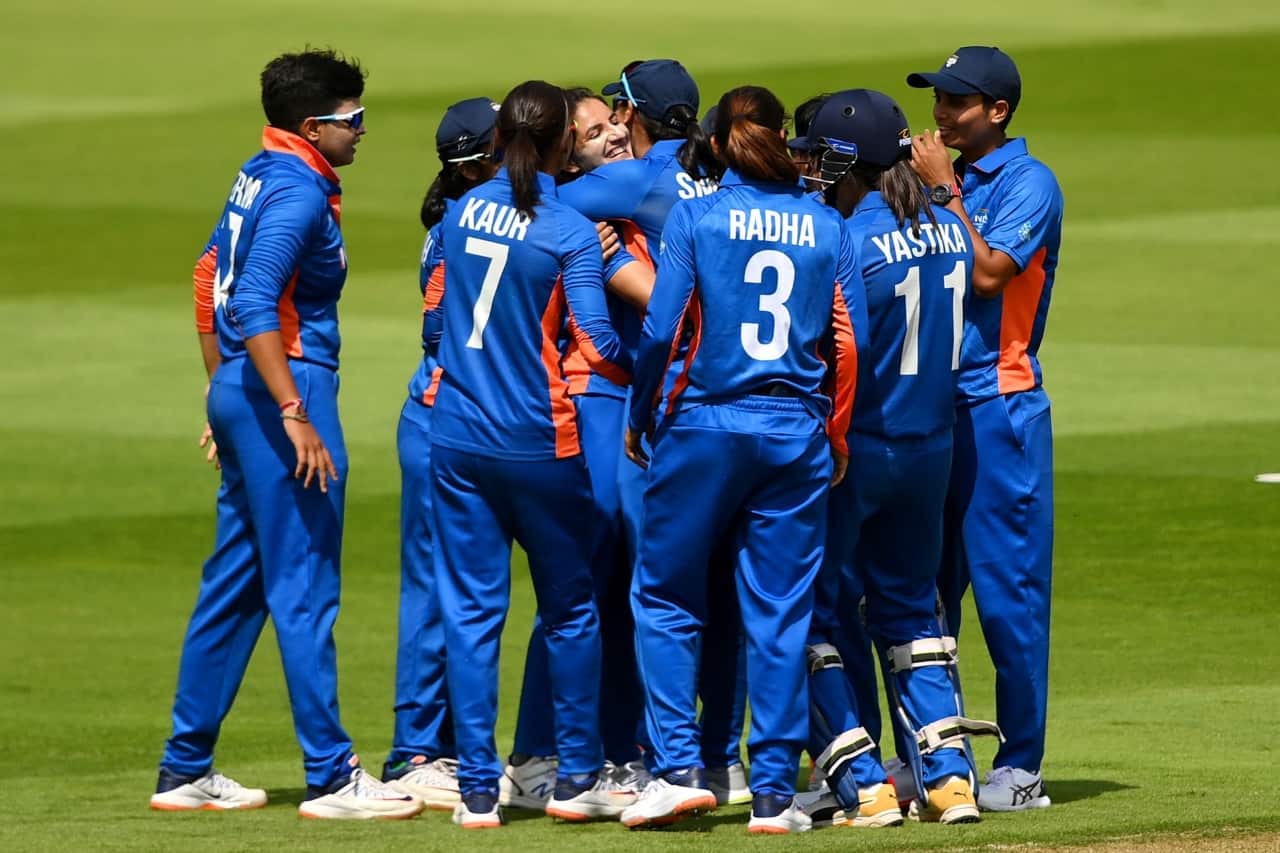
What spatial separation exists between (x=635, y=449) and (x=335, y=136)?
1.55 m

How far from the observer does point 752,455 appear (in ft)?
21.6

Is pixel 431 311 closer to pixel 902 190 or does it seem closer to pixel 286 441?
pixel 286 441

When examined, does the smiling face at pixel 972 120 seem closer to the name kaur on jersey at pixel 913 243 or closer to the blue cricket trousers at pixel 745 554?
the name kaur on jersey at pixel 913 243

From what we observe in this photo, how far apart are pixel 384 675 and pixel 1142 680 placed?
3.62 meters

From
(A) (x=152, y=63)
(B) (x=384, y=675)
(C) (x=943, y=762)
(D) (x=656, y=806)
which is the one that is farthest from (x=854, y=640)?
(A) (x=152, y=63)

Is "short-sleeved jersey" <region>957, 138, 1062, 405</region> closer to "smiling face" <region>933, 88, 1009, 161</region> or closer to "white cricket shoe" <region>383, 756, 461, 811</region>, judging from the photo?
"smiling face" <region>933, 88, 1009, 161</region>

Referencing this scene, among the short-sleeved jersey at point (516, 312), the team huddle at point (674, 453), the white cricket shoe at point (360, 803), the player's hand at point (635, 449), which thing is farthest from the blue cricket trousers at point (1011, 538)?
the white cricket shoe at point (360, 803)

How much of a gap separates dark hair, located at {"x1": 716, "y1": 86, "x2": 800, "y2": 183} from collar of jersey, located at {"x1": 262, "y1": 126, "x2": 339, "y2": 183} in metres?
1.47

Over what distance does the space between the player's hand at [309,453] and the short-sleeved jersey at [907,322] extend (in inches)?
67.5

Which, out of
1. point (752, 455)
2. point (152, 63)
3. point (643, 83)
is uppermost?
point (152, 63)

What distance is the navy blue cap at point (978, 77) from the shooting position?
24.4 ft

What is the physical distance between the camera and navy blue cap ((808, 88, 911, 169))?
6.73 meters

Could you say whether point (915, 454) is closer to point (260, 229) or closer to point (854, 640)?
point (854, 640)

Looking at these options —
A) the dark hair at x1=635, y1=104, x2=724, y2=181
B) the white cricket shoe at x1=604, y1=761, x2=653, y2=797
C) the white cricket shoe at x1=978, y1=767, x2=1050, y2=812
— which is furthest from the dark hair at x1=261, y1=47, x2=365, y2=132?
the white cricket shoe at x1=978, y1=767, x2=1050, y2=812
